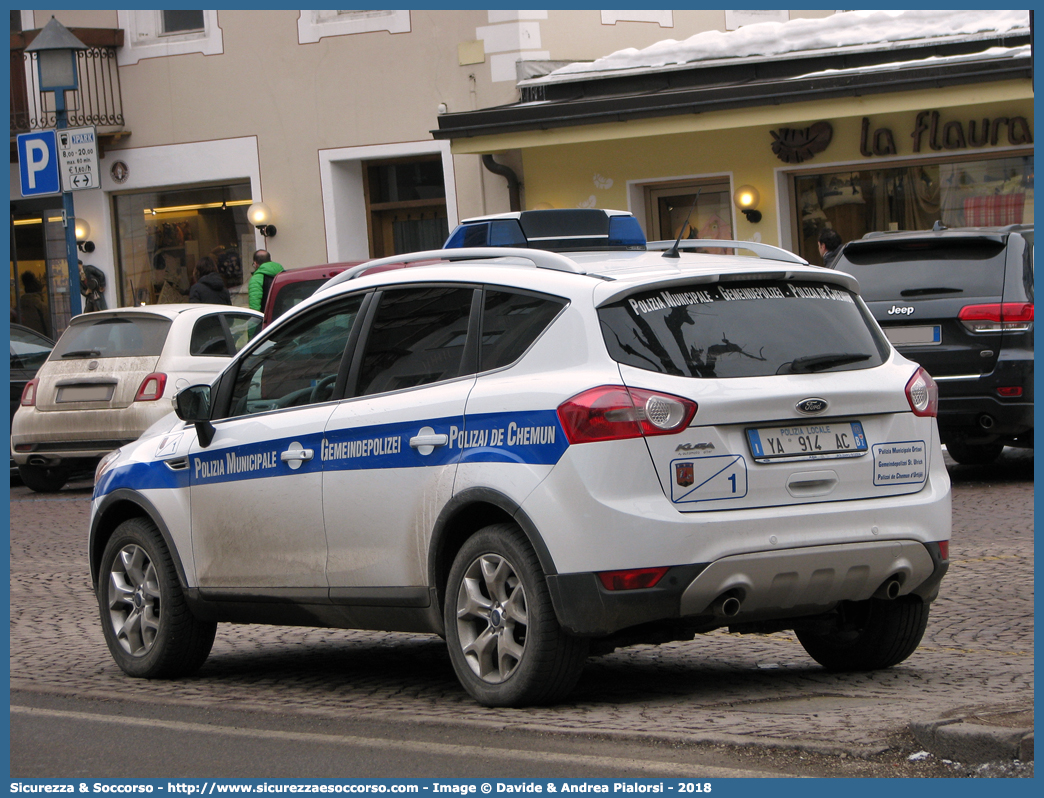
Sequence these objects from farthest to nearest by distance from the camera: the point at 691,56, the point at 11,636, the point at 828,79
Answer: the point at 691,56 → the point at 828,79 → the point at 11,636

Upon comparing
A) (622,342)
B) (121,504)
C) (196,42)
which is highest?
(196,42)

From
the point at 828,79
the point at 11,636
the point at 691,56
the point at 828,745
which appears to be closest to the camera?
the point at 828,745

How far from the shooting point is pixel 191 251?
24141 mm

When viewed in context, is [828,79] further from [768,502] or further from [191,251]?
[768,502]

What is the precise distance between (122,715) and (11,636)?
2530mm

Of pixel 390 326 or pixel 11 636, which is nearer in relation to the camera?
pixel 390 326

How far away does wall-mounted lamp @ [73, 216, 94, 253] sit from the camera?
79.6ft

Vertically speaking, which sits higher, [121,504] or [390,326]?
[390,326]

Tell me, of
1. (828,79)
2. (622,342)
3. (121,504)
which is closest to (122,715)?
(121,504)

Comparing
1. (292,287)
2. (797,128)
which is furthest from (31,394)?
(797,128)

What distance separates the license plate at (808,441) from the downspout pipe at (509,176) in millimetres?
15772

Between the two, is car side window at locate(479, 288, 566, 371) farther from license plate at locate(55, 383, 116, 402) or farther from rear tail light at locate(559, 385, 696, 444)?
license plate at locate(55, 383, 116, 402)

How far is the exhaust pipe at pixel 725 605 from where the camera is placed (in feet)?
18.4

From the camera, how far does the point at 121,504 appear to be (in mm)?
7586
